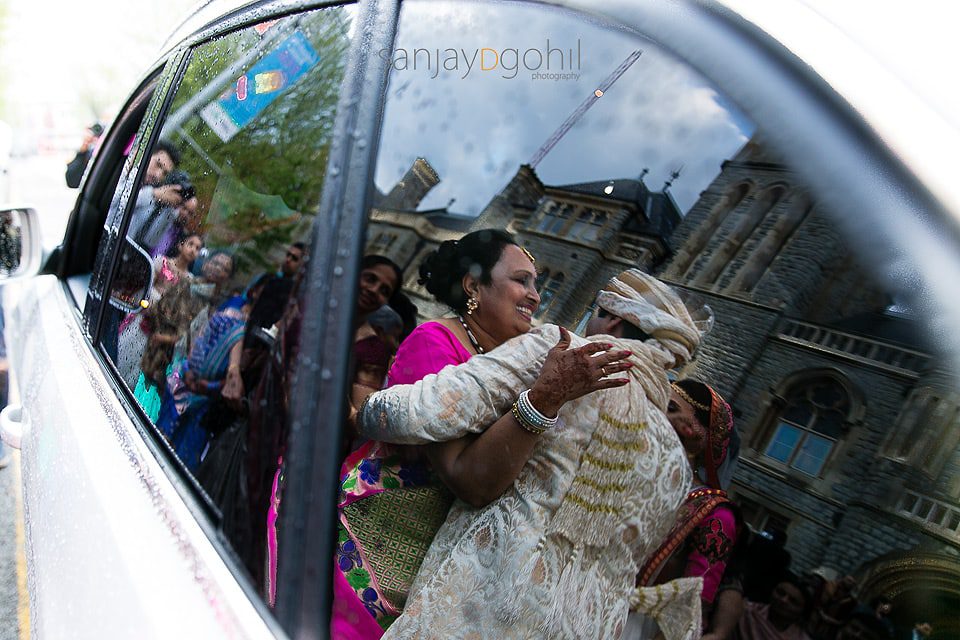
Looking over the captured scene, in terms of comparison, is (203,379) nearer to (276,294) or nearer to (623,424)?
(276,294)

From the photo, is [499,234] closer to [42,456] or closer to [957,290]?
[957,290]

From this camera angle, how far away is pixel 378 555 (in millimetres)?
1111

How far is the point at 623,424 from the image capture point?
0.98m

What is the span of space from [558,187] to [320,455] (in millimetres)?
528

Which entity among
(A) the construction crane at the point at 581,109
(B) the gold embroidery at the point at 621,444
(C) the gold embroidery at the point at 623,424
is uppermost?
(A) the construction crane at the point at 581,109

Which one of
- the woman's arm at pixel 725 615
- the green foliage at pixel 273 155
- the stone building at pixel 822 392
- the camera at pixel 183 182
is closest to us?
the stone building at pixel 822 392

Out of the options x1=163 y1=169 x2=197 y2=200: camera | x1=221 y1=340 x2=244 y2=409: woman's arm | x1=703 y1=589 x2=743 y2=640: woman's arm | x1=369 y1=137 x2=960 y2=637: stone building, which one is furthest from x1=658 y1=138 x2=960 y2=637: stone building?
x1=163 y1=169 x2=197 y2=200: camera

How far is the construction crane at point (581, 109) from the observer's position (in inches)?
38.4

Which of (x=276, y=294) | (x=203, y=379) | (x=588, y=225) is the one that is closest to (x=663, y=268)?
(x=588, y=225)

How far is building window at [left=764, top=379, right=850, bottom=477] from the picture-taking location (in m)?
0.80

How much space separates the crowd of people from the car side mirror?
7.96 ft

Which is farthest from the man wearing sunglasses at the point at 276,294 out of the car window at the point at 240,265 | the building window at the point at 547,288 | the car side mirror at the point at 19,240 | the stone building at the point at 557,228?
the car side mirror at the point at 19,240

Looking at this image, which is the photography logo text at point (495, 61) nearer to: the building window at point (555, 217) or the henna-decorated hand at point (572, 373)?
Answer: the building window at point (555, 217)

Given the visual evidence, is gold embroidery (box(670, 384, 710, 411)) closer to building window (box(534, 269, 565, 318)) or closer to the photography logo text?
building window (box(534, 269, 565, 318))
